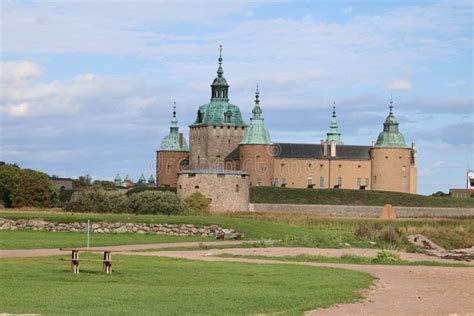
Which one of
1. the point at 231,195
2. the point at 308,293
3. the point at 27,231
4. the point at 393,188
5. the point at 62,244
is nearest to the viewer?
the point at 308,293

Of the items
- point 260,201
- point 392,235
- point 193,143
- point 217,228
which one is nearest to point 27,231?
point 217,228

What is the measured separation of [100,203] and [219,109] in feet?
218

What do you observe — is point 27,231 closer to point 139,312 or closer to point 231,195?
point 139,312

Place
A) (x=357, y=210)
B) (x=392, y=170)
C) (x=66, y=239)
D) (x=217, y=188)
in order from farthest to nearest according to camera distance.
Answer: (x=392, y=170), (x=357, y=210), (x=217, y=188), (x=66, y=239)

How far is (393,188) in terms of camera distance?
11744cm

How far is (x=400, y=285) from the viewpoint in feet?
72.5

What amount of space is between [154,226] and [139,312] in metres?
24.7

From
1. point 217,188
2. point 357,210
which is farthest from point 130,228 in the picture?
point 357,210

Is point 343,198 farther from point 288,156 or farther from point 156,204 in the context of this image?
point 156,204

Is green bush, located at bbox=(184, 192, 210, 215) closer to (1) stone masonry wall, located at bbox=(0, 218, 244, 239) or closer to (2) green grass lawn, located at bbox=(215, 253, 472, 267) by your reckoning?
(1) stone masonry wall, located at bbox=(0, 218, 244, 239)

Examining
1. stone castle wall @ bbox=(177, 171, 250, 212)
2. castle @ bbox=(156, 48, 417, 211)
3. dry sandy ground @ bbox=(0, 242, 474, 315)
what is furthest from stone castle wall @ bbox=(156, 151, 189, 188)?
dry sandy ground @ bbox=(0, 242, 474, 315)

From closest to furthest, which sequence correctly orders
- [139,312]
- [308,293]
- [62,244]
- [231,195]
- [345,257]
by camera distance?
[139,312] < [308,293] < [345,257] < [62,244] < [231,195]

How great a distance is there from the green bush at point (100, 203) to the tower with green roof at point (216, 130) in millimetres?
60817

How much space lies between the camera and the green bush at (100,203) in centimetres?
5359
